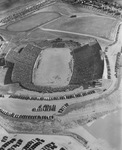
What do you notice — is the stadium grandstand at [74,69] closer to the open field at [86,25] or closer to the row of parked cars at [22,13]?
the open field at [86,25]

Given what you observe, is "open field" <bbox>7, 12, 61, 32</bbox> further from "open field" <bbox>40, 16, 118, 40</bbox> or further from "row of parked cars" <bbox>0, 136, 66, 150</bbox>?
"row of parked cars" <bbox>0, 136, 66, 150</bbox>

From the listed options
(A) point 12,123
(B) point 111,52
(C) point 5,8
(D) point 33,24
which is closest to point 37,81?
(A) point 12,123

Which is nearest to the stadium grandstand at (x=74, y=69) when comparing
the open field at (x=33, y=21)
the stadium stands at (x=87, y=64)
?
the stadium stands at (x=87, y=64)

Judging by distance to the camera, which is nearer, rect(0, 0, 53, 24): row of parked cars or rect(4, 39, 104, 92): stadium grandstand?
rect(4, 39, 104, 92): stadium grandstand

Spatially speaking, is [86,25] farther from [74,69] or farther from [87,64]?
A: [74,69]

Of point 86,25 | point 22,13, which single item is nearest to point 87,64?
point 86,25

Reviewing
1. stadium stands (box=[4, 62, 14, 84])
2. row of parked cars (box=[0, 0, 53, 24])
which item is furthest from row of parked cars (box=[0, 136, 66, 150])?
row of parked cars (box=[0, 0, 53, 24])

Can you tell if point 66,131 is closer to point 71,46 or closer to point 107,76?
point 107,76
